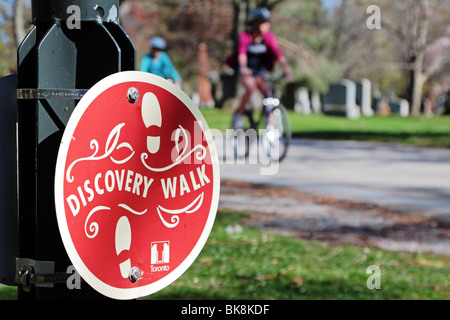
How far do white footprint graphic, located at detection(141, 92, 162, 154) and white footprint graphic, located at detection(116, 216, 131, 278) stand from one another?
19 cm

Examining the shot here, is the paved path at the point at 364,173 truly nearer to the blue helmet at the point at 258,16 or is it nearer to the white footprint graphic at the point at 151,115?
the blue helmet at the point at 258,16

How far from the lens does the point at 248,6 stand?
2948 centimetres

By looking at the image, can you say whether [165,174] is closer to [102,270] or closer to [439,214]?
[102,270]

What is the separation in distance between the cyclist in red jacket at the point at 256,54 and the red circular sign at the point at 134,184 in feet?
28.9

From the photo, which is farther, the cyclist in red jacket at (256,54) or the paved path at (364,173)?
the cyclist in red jacket at (256,54)

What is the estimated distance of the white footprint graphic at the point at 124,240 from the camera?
5.72ft

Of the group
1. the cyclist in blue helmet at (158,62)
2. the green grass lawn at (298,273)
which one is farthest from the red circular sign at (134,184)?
the cyclist in blue helmet at (158,62)

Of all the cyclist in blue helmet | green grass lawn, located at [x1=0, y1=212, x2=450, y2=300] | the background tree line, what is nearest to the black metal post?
green grass lawn, located at [x1=0, y1=212, x2=450, y2=300]

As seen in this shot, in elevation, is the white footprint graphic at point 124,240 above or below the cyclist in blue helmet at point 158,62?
below

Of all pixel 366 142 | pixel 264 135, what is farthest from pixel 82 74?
pixel 366 142

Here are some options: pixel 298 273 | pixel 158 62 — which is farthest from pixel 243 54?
pixel 298 273

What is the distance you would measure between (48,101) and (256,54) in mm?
9205

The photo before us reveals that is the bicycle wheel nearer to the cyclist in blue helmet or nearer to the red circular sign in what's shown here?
the cyclist in blue helmet
